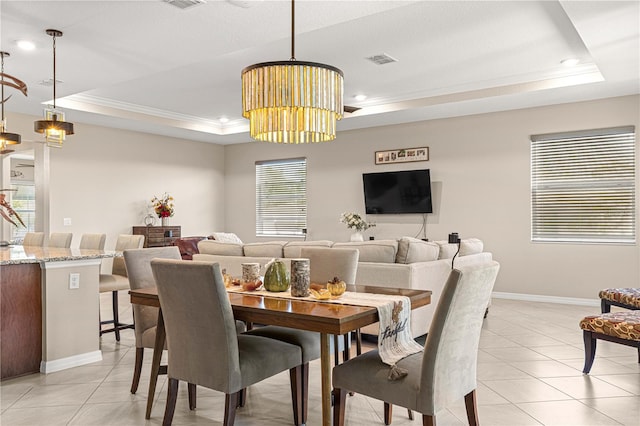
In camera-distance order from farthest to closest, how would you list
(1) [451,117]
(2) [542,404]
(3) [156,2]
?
(1) [451,117], (3) [156,2], (2) [542,404]

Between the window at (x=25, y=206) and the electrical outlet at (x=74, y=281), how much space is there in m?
4.28

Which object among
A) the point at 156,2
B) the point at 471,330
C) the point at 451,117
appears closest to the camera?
the point at 471,330

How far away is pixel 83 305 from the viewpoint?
3939 mm

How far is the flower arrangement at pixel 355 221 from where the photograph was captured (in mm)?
7867

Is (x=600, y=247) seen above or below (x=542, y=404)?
above

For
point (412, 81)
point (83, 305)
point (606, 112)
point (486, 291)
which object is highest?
point (412, 81)

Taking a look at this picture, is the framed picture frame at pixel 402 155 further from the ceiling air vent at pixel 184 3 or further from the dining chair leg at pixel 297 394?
the dining chair leg at pixel 297 394

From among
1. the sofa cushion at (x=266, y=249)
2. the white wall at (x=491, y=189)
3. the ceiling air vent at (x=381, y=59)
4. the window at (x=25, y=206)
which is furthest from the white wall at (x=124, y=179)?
the ceiling air vent at (x=381, y=59)

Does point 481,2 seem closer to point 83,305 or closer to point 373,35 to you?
point 373,35

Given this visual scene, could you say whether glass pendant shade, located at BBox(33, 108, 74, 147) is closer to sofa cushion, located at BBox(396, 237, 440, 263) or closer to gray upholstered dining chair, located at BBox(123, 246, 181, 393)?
gray upholstered dining chair, located at BBox(123, 246, 181, 393)

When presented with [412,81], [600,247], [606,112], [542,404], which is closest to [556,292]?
[600,247]

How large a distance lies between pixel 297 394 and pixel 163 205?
6.60 metres

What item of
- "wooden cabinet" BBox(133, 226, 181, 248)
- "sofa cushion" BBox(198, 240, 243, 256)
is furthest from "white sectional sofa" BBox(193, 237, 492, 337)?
"wooden cabinet" BBox(133, 226, 181, 248)

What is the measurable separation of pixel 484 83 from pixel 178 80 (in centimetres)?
386
